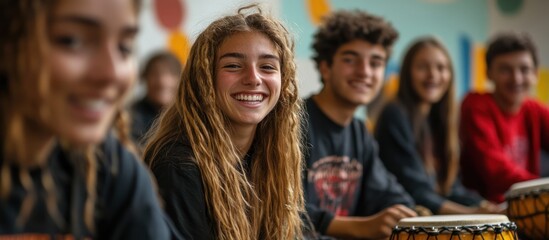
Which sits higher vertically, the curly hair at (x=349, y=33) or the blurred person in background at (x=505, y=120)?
the curly hair at (x=349, y=33)

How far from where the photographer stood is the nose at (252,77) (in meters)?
1.86

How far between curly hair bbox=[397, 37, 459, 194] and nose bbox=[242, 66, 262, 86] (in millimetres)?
1351

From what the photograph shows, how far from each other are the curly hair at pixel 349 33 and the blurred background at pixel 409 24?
0.71m

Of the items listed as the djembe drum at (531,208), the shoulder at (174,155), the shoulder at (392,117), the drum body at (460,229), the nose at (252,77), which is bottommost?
the djembe drum at (531,208)

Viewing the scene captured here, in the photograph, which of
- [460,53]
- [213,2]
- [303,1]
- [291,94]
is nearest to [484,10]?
[460,53]

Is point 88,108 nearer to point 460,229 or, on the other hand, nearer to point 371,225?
point 460,229

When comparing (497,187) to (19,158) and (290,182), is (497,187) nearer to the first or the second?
(290,182)

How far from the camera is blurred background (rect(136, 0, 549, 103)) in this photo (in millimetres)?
3742

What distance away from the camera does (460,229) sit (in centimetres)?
173

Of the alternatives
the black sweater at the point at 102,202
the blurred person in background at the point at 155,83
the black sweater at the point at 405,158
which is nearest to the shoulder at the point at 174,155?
the black sweater at the point at 102,202

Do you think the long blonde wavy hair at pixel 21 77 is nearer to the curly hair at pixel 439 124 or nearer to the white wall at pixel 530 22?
the curly hair at pixel 439 124

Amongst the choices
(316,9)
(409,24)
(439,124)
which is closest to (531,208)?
(439,124)

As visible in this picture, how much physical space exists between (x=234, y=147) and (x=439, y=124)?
5.15 ft

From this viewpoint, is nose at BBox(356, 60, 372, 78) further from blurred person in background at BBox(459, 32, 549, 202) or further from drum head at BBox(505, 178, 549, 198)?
blurred person in background at BBox(459, 32, 549, 202)
